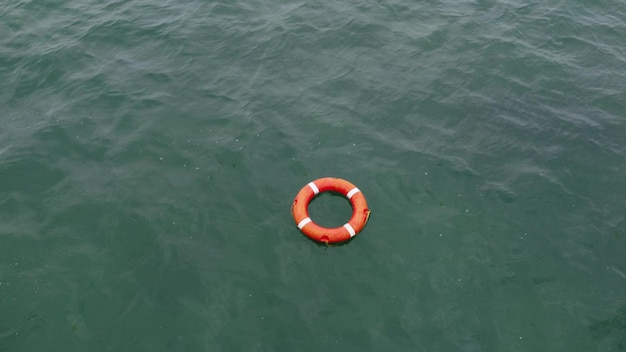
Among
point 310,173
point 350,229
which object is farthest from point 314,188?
point 350,229

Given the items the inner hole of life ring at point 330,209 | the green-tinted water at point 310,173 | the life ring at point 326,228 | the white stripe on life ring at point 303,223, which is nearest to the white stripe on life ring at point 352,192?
the life ring at point 326,228

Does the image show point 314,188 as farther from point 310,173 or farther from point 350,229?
point 350,229

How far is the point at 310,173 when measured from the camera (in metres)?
11.2

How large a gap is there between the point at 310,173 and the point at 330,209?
1.05 metres

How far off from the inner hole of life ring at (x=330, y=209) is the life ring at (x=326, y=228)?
176mm

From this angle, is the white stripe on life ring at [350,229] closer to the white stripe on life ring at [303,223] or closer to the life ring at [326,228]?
the life ring at [326,228]

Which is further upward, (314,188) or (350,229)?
(314,188)

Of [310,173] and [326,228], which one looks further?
[310,173]

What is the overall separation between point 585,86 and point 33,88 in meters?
15.0

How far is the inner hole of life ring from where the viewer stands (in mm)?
10461

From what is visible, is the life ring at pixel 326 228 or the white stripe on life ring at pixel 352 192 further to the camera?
the white stripe on life ring at pixel 352 192

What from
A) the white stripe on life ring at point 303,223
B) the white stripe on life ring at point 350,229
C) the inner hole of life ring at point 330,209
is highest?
the white stripe on life ring at point 303,223

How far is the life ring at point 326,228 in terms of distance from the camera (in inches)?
384

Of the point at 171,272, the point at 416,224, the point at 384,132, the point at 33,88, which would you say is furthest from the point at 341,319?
the point at 33,88
